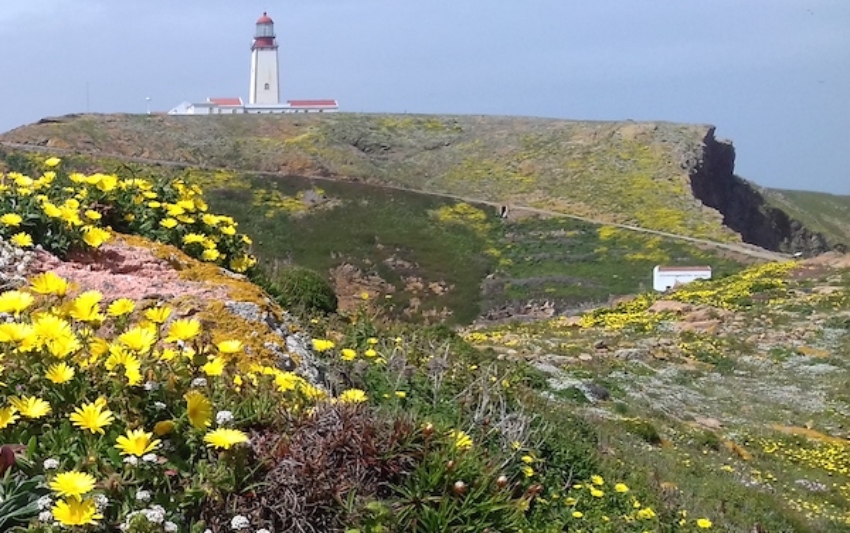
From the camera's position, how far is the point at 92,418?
261 centimetres

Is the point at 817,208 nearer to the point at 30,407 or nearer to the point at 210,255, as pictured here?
the point at 210,255

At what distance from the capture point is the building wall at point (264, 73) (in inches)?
3391

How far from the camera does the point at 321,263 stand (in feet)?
144

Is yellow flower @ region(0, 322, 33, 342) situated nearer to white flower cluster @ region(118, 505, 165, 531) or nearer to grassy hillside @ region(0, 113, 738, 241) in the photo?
white flower cluster @ region(118, 505, 165, 531)

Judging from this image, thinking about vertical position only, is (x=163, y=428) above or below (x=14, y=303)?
below

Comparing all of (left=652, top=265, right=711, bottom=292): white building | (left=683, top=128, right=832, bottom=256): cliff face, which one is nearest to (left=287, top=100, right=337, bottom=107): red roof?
(left=683, top=128, right=832, bottom=256): cliff face

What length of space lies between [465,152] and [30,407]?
6304 cm

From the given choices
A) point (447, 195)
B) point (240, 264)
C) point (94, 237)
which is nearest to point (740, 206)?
point (447, 195)

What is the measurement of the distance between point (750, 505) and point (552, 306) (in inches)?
1218

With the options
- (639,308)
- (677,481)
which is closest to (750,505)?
(677,481)

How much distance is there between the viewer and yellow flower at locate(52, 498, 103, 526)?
7.48ft

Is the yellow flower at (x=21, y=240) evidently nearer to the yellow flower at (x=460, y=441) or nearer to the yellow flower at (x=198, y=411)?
the yellow flower at (x=198, y=411)

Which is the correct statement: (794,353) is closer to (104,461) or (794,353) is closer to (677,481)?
(677,481)

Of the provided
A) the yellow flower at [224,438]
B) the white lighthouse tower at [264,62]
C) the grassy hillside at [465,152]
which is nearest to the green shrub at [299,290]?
the yellow flower at [224,438]
